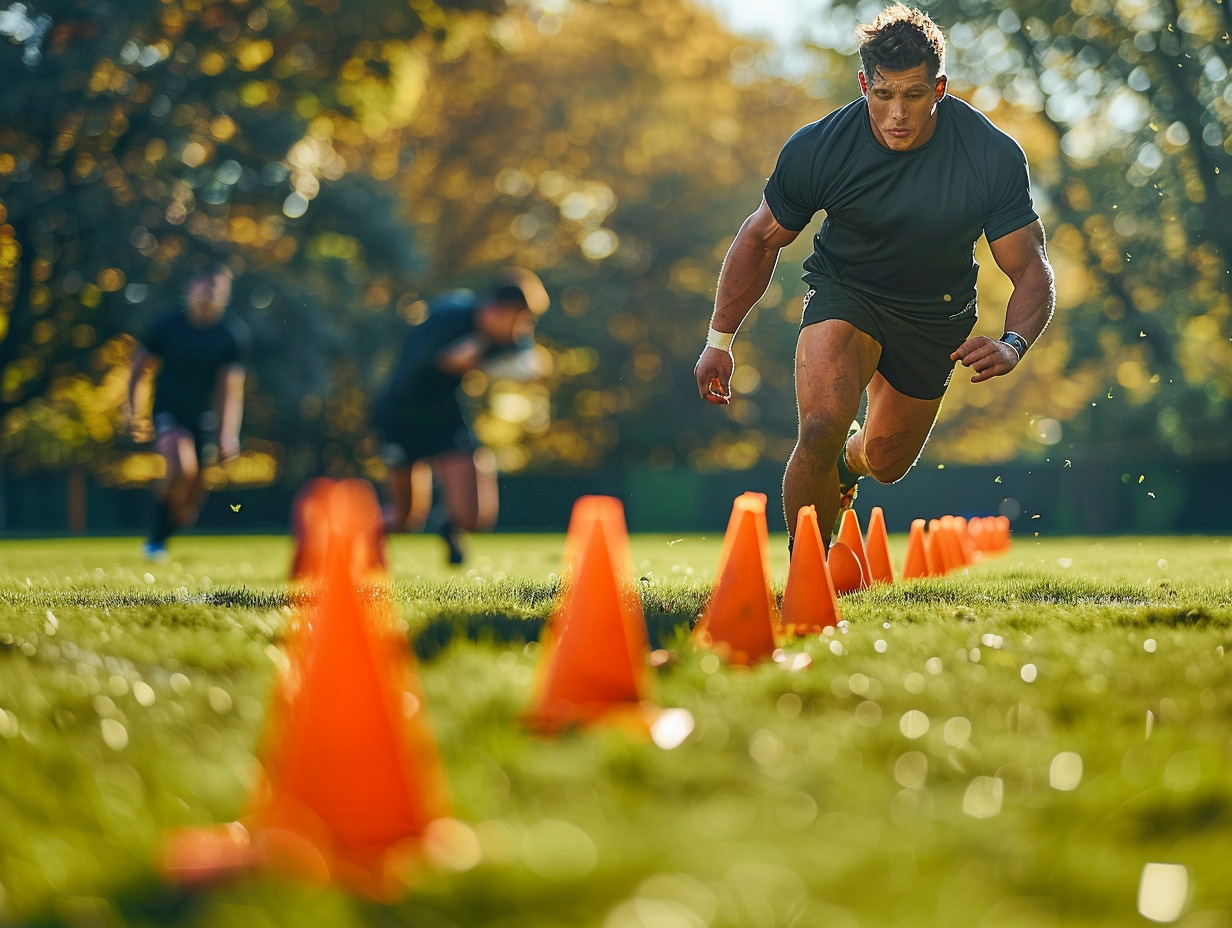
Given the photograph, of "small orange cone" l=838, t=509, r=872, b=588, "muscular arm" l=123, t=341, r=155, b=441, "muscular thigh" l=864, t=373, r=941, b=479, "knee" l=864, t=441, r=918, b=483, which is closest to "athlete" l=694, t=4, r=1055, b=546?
"muscular thigh" l=864, t=373, r=941, b=479

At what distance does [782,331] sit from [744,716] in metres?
34.0

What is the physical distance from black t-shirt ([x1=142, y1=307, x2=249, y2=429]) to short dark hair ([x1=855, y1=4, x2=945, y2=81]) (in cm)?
615

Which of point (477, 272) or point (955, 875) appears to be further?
point (477, 272)

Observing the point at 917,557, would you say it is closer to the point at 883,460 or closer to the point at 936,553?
the point at 936,553

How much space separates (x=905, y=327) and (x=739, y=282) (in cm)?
73

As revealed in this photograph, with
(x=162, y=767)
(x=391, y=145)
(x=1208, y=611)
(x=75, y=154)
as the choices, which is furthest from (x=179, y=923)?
(x=391, y=145)

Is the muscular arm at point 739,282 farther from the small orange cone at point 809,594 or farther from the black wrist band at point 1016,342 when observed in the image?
the small orange cone at point 809,594

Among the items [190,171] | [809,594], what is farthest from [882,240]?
[190,171]

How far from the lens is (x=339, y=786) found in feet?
6.08

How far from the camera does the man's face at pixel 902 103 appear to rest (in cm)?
512

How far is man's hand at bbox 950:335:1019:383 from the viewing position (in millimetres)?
4984

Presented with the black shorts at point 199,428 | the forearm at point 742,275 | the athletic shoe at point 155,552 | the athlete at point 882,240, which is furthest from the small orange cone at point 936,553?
the athletic shoe at point 155,552

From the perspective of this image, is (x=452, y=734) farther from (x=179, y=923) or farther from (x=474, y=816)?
(x=179, y=923)

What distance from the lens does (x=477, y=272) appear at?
3225 cm
